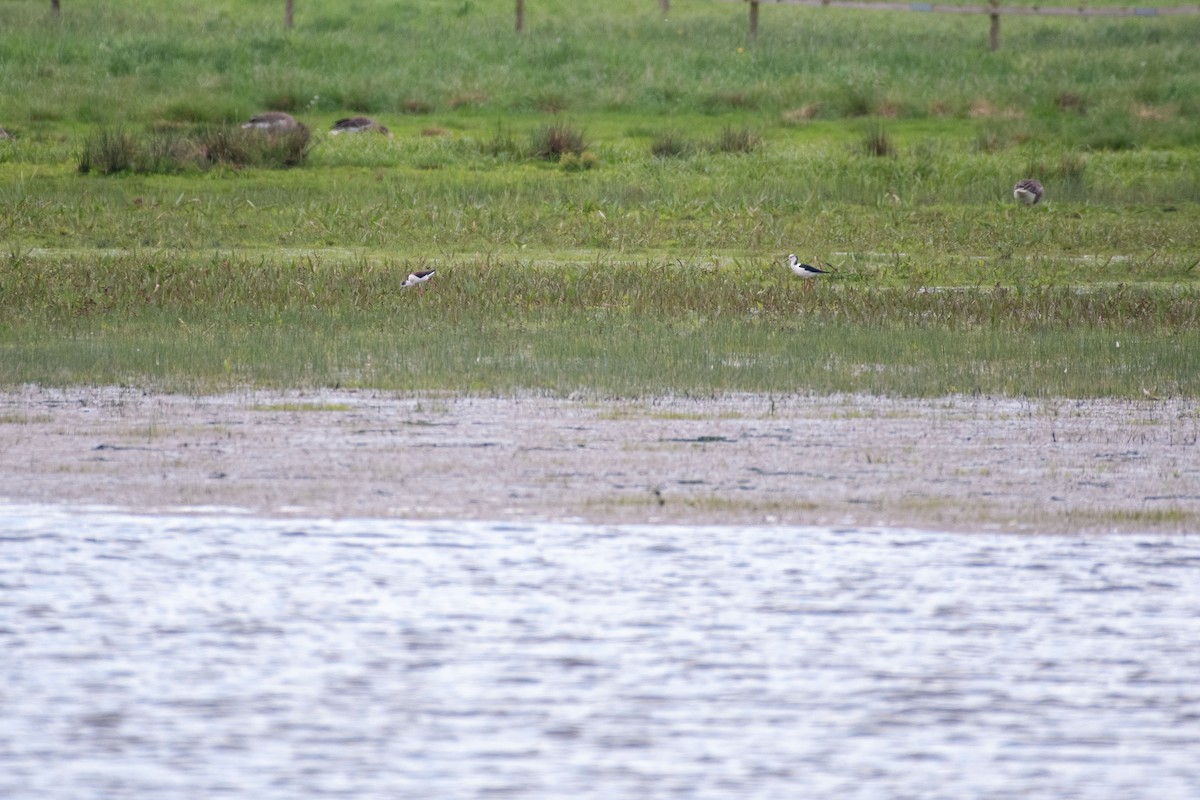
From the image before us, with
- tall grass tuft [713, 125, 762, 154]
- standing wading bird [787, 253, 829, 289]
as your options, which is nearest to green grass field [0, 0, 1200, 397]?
tall grass tuft [713, 125, 762, 154]

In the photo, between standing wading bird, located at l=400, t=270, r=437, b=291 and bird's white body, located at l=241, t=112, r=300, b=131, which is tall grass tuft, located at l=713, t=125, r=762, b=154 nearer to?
bird's white body, located at l=241, t=112, r=300, b=131

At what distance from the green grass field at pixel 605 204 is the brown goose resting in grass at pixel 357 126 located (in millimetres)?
593

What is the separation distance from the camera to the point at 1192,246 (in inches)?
722

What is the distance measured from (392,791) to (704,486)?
360 centimetres

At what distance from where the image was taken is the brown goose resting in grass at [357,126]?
82.5 feet

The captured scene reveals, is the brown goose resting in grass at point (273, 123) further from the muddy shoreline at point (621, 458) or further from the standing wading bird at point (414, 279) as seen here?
the muddy shoreline at point (621, 458)

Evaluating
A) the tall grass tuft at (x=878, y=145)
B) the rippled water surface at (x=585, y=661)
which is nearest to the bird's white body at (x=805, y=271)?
the rippled water surface at (x=585, y=661)

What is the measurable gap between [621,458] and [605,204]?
11.3 m

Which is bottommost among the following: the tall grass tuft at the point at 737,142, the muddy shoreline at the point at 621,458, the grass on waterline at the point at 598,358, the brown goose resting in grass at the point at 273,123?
the muddy shoreline at the point at 621,458

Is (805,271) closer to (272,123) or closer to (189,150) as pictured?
(189,150)

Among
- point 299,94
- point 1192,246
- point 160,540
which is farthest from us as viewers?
point 299,94

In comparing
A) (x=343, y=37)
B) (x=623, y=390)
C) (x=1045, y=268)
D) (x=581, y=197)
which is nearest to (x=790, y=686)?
(x=623, y=390)

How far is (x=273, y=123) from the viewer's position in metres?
23.5

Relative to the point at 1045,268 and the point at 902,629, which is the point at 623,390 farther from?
the point at 1045,268
